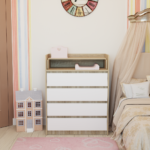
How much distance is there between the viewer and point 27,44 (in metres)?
3.76

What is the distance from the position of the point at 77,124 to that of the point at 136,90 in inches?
41.1

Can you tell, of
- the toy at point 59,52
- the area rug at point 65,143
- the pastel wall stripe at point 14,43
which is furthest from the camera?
the pastel wall stripe at point 14,43

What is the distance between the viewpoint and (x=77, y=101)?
3.38 m

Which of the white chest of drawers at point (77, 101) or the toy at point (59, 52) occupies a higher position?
the toy at point (59, 52)

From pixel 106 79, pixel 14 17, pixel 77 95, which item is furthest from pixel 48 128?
pixel 14 17

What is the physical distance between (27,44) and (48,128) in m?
1.46

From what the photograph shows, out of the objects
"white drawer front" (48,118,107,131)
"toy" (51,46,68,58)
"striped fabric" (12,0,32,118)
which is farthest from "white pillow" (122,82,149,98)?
"striped fabric" (12,0,32,118)

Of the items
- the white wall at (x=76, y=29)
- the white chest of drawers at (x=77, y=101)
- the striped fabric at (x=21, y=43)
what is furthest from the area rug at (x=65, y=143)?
the white wall at (x=76, y=29)

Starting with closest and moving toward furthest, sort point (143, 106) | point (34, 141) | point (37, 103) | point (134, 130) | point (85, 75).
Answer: point (134, 130) → point (143, 106) → point (34, 141) → point (85, 75) → point (37, 103)

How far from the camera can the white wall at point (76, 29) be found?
3707 mm

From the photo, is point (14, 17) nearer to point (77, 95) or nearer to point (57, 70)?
point (57, 70)

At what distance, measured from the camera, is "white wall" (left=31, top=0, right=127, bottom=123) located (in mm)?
3707

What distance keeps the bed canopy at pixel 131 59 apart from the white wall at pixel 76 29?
0.90 ft

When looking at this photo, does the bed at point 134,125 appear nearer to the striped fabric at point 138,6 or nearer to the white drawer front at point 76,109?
the white drawer front at point 76,109
